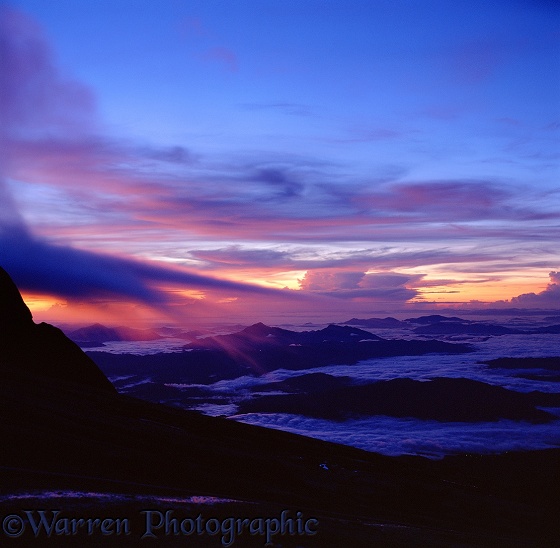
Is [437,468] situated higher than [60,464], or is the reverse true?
[60,464]

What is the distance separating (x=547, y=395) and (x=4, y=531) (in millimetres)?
212007

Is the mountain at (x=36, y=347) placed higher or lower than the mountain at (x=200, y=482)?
higher

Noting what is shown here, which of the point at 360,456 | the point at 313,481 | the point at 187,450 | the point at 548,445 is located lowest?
the point at 548,445

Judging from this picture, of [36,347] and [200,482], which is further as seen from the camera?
[36,347]

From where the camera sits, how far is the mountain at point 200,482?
1881cm

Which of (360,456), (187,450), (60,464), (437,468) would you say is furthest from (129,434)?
(437,468)

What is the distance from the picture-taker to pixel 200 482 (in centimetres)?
2689

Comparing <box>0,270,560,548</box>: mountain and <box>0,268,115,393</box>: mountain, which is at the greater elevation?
<box>0,268,115,393</box>: mountain

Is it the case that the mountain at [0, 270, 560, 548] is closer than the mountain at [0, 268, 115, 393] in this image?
Yes

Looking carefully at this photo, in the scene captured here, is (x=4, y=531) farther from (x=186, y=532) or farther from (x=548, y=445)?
(x=548, y=445)

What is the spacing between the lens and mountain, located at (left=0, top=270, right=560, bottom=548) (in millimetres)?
18812

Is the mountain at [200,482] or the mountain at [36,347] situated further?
the mountain at [36,347]

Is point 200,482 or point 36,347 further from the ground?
point 36,347

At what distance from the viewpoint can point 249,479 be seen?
3131 centimetres
